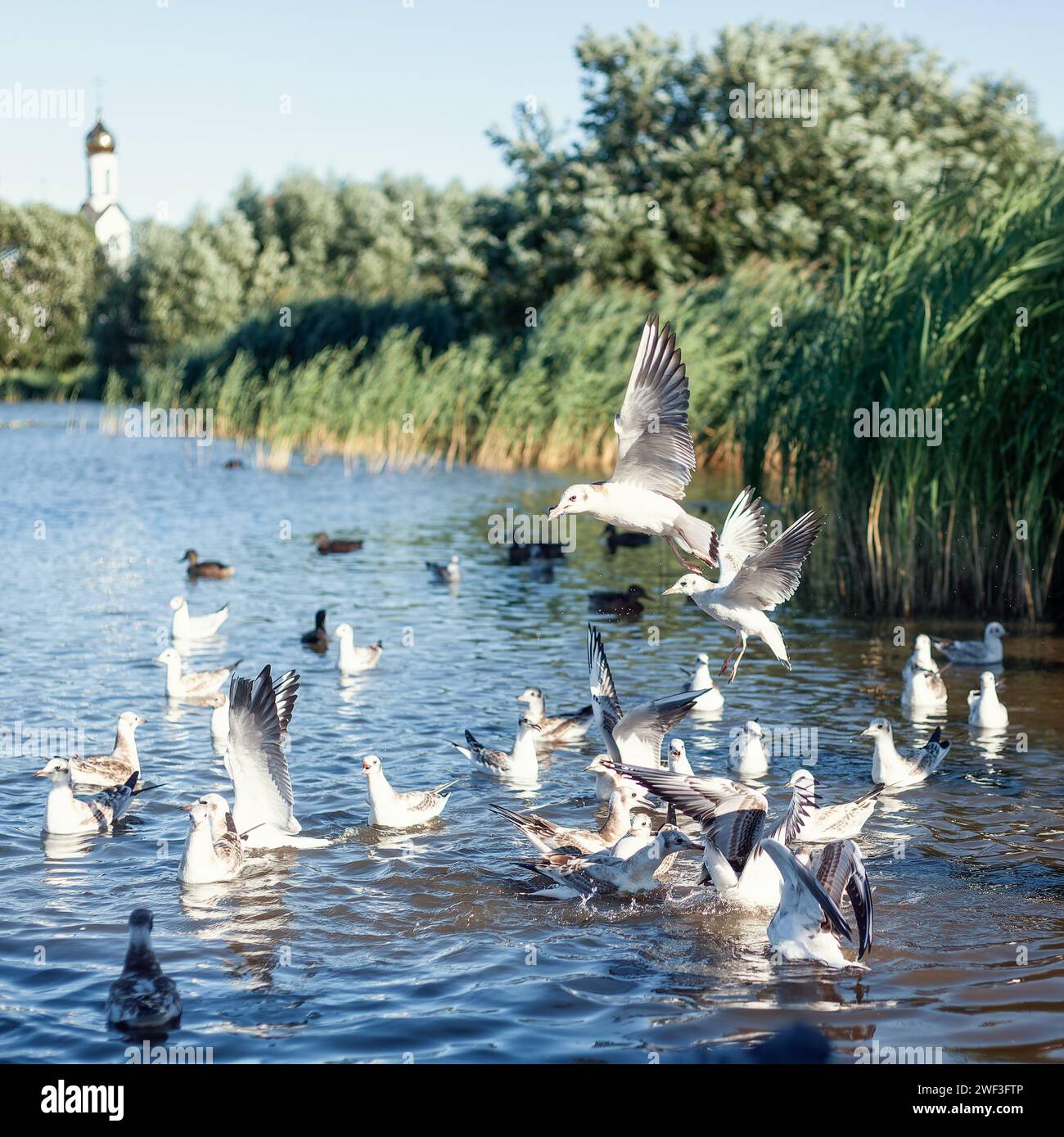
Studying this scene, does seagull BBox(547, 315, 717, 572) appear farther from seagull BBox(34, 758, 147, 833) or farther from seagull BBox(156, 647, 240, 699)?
seagull BBox(156, 647, 240, 699)

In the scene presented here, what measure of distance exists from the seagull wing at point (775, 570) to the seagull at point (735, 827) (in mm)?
1141

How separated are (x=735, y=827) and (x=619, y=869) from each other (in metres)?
0.88

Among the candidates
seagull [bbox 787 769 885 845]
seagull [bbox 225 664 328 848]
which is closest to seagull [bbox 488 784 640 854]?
seagull [bbox 787 769 885 845]

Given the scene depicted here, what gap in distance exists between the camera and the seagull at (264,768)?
966 cm

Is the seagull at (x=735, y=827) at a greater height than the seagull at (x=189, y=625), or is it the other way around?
the seagull at (x=189, y=625)

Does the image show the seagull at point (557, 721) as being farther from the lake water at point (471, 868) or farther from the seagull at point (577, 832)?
the seagull at point (577, 832)

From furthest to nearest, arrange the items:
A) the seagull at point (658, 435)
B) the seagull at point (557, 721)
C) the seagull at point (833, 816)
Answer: the seagull at point (557, 721)
the seagull at point (833, 816)
the seagull at point (658, 435)

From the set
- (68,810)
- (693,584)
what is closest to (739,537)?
(693,584)

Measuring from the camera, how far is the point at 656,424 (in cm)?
849

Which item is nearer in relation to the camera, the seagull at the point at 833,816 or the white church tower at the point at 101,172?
the seagull at the point at 833,816

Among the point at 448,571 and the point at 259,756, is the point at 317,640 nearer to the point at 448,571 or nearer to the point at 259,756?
the point at 448,571

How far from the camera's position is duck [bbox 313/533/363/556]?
2473 cm

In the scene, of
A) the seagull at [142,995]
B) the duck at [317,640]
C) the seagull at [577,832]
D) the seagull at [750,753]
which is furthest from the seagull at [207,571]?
the seagull at [142,995]

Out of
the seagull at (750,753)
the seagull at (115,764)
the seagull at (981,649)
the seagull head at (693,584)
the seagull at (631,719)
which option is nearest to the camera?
the seagull head at (693,584)
